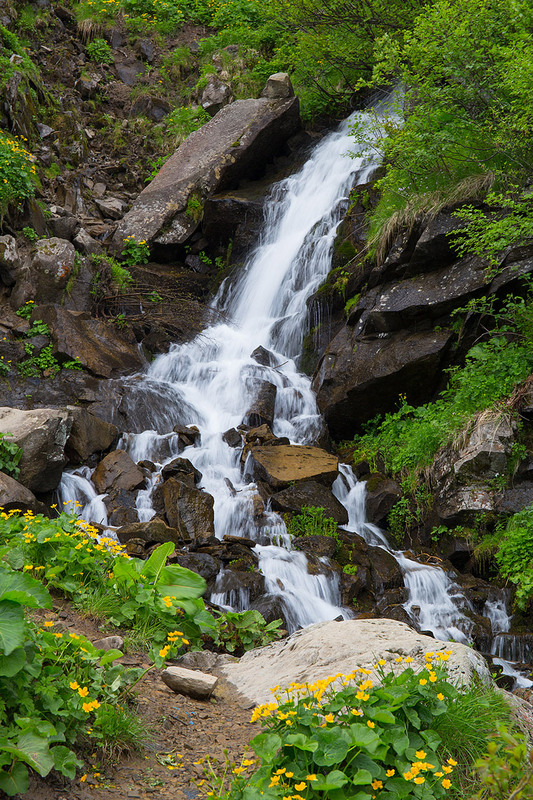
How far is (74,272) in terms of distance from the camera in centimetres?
1129

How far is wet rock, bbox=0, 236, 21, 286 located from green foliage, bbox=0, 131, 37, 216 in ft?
2.03

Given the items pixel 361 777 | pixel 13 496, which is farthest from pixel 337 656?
pixel 13 496

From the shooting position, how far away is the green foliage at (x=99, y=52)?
700 inches

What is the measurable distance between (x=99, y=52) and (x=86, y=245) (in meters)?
9.40

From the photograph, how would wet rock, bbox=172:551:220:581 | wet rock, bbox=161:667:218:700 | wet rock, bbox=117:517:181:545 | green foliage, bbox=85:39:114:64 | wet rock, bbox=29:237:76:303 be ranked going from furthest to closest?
1. green foliage, bbox=85:39:114:64
2. wet rock, bbox=29:237:76:303
3. wet rock, bbox=117:517:181:545
4. wet rock, bbox=172:551:220:581
5. wet rock, bbox=161:667:218:700

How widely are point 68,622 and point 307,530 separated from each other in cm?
423

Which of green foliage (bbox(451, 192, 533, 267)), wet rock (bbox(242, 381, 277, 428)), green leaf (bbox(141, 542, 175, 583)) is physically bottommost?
wet rock (bbox(242, 381, 277, 428))

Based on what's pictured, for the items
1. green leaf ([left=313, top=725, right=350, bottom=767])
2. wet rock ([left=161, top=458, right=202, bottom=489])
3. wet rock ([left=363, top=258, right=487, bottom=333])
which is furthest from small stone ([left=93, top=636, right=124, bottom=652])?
wet rock ([left=363, top=258, right=487, bottom=333])

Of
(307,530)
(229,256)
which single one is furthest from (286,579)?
(229,256)

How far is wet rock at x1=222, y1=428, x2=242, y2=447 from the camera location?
9.25 m

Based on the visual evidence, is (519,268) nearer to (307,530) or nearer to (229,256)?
(307,530)

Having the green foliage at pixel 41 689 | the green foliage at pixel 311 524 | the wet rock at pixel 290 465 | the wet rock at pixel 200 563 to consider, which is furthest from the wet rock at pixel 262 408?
the green foliage at pixel 41 689

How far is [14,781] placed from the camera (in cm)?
224

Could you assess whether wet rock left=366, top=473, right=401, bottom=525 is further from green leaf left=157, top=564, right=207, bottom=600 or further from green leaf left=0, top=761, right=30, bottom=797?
green leaf left=0, top=761, right=30, bottom=797
